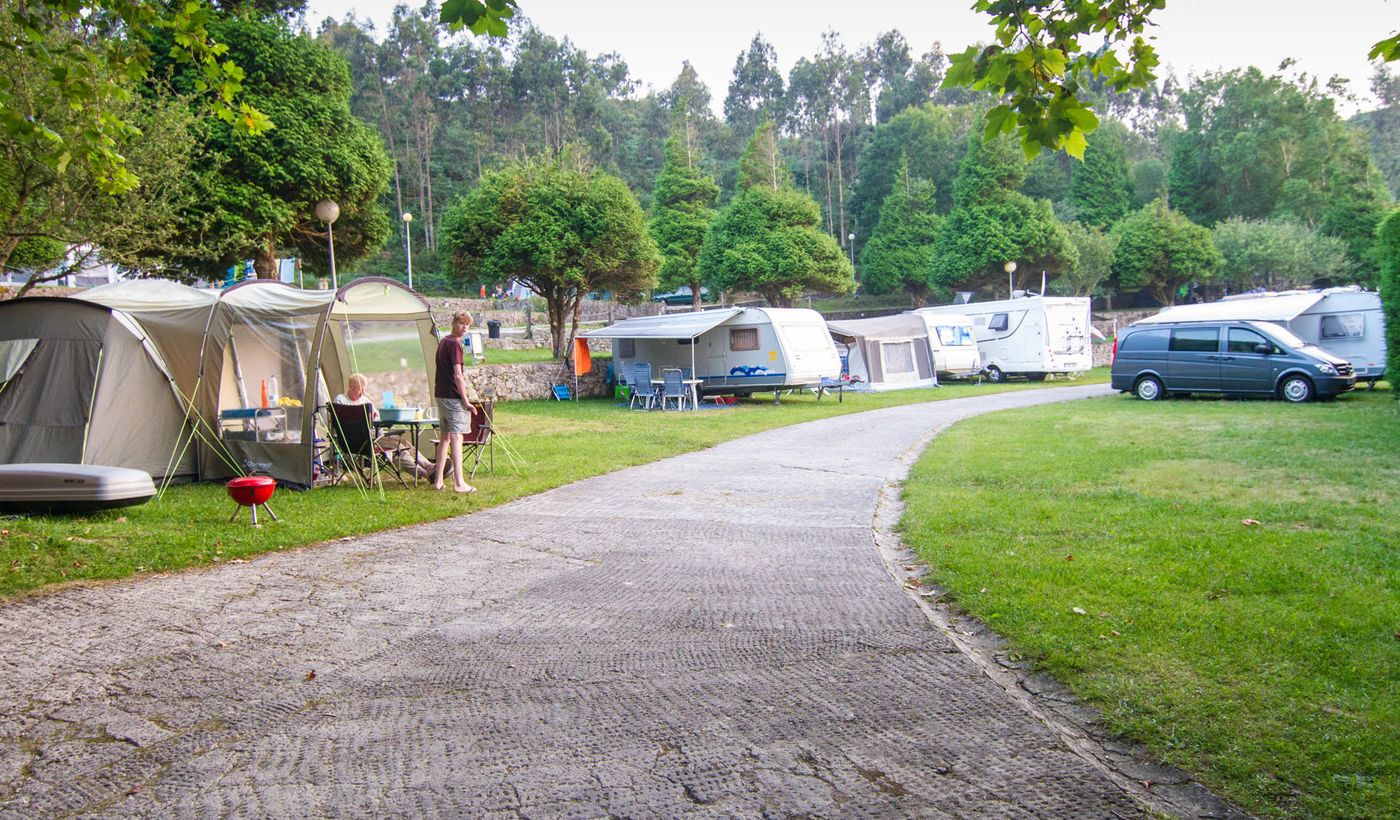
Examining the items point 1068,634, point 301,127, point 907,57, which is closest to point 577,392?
point 301,127

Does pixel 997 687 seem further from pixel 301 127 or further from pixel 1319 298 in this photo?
pixel 1319 298

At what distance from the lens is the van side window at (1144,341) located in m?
19.2

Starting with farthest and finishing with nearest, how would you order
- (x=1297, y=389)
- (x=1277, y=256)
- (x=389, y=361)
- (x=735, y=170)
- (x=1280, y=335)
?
(x=735, y=170)
(x=1277, y=256)
(x=1280, y=335)
(x=1297, y=389)
(x=389, y=361)

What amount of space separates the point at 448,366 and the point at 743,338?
42.2ft

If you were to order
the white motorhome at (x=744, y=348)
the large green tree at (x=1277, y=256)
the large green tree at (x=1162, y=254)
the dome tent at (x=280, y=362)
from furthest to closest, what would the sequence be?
1. the large green tree at (x=1162, y=254)
2. the large green tree at (x=1277, y=256)
3. the white motorhome at (x=744, y=348)
4. the dome tent at (x=280, y=362)

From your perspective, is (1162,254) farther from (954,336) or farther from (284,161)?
(284,161)

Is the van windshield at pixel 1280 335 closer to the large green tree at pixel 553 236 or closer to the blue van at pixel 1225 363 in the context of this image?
the blue van at pixel 1225 363

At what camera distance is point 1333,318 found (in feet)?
66.6

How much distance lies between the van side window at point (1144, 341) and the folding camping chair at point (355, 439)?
16252 mm

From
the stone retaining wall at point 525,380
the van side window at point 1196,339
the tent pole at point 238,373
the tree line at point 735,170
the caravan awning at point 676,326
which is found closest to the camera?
the tent pole at point 238,373

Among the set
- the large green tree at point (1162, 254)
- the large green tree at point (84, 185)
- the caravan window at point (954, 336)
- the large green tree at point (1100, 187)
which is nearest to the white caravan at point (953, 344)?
the caravan window at point (954, 336)

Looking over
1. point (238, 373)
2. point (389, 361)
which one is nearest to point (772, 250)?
point (389, 361)

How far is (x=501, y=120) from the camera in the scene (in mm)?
69812

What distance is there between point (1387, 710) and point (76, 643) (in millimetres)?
5806
